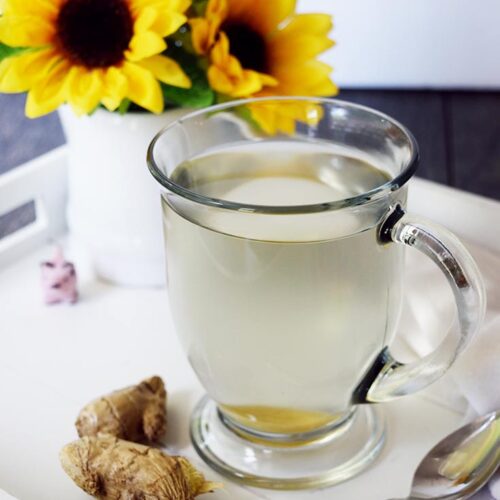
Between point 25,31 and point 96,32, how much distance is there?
42mm

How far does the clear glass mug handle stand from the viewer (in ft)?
1.31

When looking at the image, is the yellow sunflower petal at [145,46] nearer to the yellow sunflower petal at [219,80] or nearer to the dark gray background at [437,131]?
the yellow sunflower petal at [219,80]

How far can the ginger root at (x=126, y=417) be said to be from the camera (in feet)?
1.55

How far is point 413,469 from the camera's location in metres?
0.46

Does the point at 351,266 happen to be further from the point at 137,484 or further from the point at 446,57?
the point at 446,57

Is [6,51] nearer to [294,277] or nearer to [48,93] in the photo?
[48,93]

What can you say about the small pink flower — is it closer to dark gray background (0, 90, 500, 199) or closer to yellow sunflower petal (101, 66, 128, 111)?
yellow sunflower petal (101, 66, 128, 111)

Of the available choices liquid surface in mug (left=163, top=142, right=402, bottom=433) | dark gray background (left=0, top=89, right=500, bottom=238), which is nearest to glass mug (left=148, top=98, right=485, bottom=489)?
liquid surface in mug (left=163, top=142, right=402, bottom=433)

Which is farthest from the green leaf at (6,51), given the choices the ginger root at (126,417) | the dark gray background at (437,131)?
the dark gray background at (437,131)

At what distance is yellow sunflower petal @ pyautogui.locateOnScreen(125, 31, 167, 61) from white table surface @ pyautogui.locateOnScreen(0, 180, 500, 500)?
17 centimetres

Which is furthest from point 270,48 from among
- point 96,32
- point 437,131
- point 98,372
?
point 437,131

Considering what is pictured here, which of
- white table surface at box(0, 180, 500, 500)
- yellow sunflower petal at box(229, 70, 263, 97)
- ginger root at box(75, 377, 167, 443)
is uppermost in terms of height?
yellow sunflower petal at box(229, 70, 263, 97)

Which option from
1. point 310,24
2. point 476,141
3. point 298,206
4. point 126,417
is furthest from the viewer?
point 476,141

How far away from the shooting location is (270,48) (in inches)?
23.4
